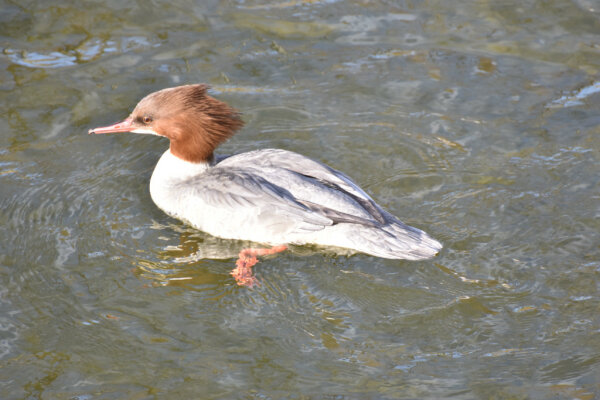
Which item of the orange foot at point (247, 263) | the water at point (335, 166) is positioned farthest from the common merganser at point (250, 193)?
the water at point (335, 166)

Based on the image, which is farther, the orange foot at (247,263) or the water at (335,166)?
the orange foot at (247,263)

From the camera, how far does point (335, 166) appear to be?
20.9 ft

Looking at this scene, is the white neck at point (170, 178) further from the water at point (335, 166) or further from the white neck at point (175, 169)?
the water at point (335, 166)

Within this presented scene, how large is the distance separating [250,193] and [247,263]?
1.83ft

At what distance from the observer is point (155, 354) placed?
4.52 meters

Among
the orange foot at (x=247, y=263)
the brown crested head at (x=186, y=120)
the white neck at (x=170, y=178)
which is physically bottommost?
the orange foot at (x=247, y=263)

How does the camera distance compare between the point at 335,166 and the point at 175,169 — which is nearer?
the point at 175,169

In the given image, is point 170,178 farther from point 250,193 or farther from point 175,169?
point 250,193

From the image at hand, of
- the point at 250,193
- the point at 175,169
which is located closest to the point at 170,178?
the point at 175,169

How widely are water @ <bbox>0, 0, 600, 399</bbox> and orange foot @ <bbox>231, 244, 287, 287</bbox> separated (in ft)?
0.27

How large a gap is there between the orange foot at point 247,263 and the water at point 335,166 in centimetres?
8

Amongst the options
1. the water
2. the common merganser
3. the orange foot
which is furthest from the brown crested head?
the orange foot

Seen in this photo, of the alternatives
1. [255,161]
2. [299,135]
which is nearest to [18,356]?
[255,161]

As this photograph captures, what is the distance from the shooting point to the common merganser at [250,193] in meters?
5.33
